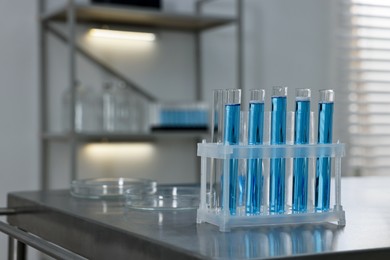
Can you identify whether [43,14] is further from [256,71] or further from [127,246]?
[127,246]

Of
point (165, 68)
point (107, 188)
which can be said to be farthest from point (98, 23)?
point (107, 188)

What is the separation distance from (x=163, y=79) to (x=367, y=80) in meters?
1.11

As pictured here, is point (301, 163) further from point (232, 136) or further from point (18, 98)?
point (18, 98)

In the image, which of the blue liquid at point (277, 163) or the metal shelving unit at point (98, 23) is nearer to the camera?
the blue liquid at point (277, 163)

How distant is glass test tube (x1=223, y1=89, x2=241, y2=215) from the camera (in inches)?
35.9

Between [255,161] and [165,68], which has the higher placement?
[165,68]

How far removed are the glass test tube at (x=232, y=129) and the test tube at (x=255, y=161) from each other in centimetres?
2

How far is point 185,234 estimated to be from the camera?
847 millimetres

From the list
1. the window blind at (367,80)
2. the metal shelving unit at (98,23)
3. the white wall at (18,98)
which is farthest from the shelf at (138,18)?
the window blind at (367,80)

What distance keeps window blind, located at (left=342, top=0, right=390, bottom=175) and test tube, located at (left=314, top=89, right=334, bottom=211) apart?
2.63m

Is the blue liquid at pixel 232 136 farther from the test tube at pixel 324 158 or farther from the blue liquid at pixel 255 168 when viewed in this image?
the test tube at pixel 324 158

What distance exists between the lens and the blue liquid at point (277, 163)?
937 millimetres

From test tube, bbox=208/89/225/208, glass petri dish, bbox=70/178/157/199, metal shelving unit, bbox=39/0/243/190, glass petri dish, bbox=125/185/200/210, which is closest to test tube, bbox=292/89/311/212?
test tube, bbox=208/89/225/208

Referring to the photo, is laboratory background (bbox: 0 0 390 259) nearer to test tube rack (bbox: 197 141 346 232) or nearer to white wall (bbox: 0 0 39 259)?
white wall (bbox: 0 0 39 259)
